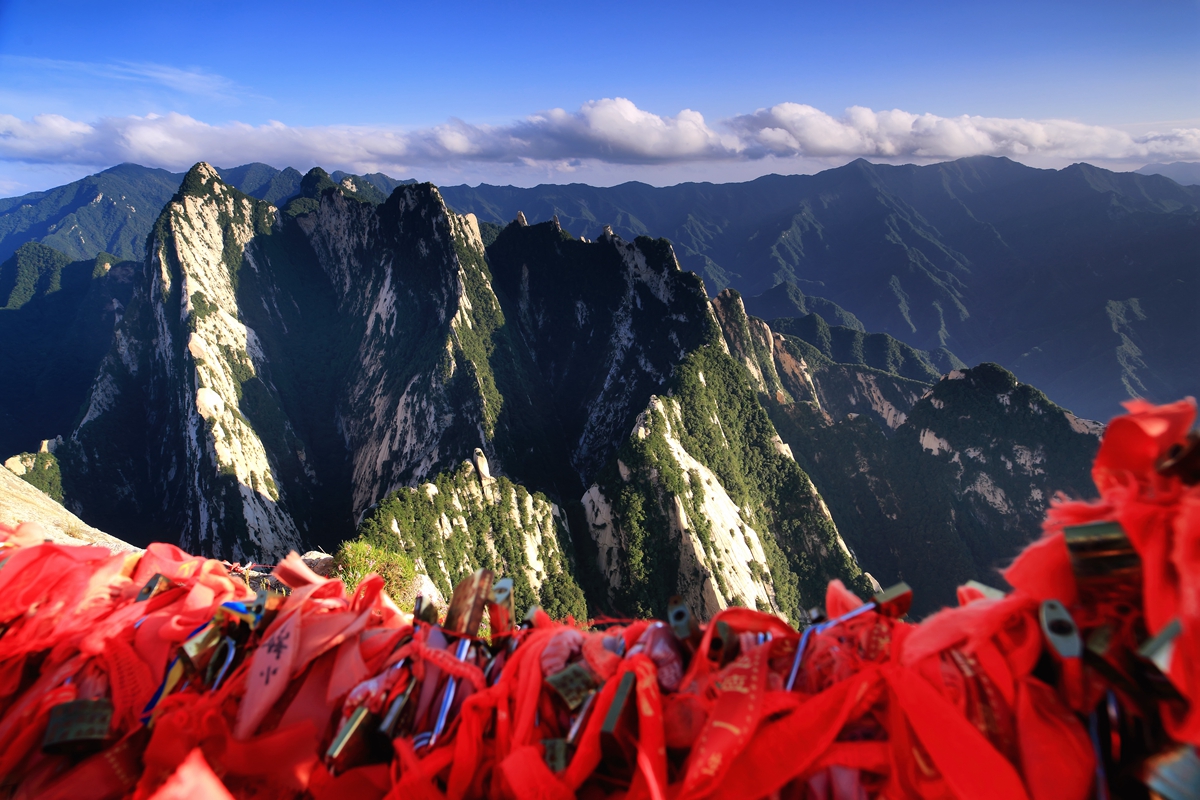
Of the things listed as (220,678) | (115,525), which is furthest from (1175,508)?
(115,525)

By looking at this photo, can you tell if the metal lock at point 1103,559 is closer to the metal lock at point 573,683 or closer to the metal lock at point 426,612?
the metal lock at point 573,683

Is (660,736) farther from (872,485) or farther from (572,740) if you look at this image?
(872,485)

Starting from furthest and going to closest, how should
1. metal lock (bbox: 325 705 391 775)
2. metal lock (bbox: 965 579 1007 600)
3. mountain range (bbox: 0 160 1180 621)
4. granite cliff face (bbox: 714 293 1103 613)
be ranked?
granite cliff face (bbox: 714 293 1103 613)
mountain range (bbox: 0 160 1180 621)
metal lock (bbox: 325 705 391 775)
metal lock (bbox: 965 579 1007 600)

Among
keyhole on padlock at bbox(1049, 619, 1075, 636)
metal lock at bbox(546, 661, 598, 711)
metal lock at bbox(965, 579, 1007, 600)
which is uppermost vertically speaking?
keyhole on padlock at bbox(1049, 619, 1075, 636)

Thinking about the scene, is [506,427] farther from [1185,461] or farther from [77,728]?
[1185,461]

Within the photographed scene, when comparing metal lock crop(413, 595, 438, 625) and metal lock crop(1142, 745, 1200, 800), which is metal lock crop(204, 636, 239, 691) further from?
metal lock crop(1142, 745, 1200, 800)

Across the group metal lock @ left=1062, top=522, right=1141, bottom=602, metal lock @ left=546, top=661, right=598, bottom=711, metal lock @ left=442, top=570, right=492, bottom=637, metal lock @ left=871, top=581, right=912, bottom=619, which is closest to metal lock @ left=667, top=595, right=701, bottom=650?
metal lock @ left=546, top=661, right=598, bottom=711

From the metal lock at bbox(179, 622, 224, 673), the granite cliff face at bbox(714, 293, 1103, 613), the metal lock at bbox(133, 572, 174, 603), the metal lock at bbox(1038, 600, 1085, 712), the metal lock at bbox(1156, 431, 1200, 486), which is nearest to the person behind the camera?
the metal lock at bbox(1156, 431, 1200, 486)
